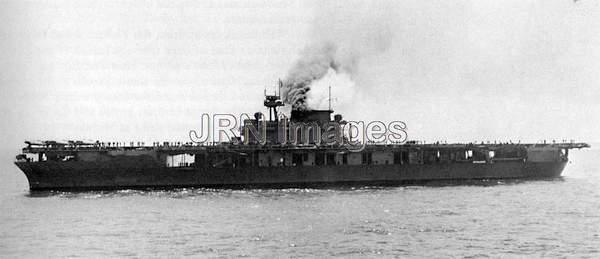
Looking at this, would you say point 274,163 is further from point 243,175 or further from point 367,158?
point 367,158

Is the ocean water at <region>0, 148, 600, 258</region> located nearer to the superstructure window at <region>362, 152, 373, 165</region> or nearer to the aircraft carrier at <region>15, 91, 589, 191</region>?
the aircraft carrier at <region>15, 91, 589, 191</region>

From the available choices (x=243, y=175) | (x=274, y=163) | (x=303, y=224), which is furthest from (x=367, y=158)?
(x=303, y=224)

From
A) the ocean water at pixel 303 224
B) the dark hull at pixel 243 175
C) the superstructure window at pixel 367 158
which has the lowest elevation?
the ocean water at pixel 303 224

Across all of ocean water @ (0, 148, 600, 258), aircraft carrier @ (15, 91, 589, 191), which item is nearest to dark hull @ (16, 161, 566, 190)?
Answer: aircraft carrier @ (15, 91, 589, 191)

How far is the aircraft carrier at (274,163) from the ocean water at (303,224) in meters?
2.57

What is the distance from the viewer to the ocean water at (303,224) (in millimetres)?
23391

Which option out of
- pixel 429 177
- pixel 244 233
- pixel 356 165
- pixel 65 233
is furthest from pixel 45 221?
pixel 429 177

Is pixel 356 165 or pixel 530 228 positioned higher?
pixel 356 165

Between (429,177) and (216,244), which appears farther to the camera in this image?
(429,177)

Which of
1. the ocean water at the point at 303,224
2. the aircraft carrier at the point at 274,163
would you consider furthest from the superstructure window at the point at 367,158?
the ocean water at the point at 303,224

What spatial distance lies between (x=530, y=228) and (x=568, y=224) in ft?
8.03

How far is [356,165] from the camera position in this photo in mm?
47875

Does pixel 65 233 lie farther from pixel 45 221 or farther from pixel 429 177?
pixel 429 177

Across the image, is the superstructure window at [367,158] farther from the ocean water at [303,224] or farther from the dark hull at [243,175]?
the ocean water at [303,224]
